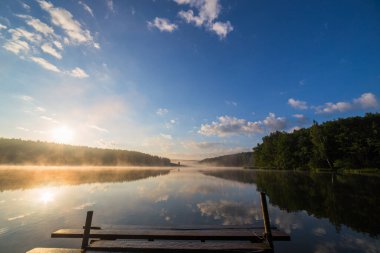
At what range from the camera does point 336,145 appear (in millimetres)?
103875

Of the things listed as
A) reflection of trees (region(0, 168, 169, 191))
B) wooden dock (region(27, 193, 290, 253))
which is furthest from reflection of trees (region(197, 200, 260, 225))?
reflection of trees (region(0, 168, 169, 191))

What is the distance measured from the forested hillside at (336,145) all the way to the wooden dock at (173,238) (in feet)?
330

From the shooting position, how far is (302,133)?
415 ft

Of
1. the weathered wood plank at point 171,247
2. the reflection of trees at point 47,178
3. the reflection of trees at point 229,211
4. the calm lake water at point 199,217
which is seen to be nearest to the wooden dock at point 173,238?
the weathered wood plank at point 171,247

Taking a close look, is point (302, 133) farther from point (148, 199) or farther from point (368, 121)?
point (148, 199)

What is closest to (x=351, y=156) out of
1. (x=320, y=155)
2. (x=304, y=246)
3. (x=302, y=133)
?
(x=320, y=155)

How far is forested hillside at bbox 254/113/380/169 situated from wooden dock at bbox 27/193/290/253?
3964 inches

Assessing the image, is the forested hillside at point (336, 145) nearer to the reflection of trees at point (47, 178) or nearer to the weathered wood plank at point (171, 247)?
the reflection of trees at point (47, 178)

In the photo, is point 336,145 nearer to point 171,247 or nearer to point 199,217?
point 199,217

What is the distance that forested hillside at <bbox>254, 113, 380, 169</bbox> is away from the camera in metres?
91.1

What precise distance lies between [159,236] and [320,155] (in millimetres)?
111926

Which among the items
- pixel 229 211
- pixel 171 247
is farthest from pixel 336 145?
pixel 171 247

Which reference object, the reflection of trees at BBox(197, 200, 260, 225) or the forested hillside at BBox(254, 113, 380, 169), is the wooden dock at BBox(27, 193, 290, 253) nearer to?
the reflection of trees at BBox(197, 200, 260, 225)

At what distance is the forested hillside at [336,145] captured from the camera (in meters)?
91.1
